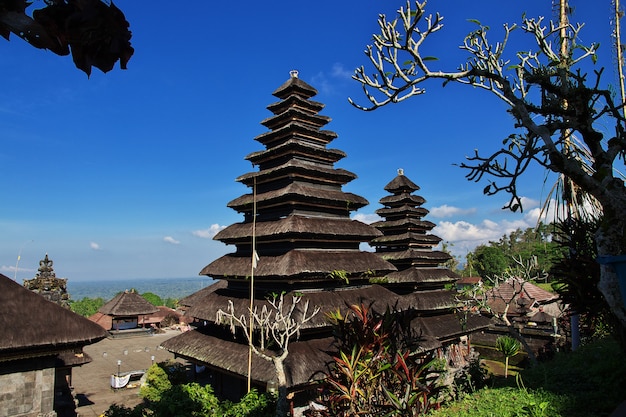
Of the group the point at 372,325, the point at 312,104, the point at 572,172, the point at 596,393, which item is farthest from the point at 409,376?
the point at 312,104

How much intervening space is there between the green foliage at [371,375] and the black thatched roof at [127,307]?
34294 mm

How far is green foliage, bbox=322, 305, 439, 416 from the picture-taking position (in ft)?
24.4

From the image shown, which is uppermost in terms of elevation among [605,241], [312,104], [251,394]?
[312,104]

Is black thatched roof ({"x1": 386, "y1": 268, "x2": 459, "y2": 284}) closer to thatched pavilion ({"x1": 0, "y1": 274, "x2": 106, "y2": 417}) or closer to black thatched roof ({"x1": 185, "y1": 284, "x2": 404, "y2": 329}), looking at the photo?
black thatched roof ({"x1": 185, "y1": 284, "x2": 404, "y2": 329})

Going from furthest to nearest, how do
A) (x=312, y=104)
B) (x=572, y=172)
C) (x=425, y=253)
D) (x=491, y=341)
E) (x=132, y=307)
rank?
(x=132, y=307) < (x=491, y=341) < (x=425, y=253) < (x=312, y=104) < (x=572, y=172)

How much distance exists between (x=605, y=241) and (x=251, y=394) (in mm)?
8237

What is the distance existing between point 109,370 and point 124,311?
12794 mm

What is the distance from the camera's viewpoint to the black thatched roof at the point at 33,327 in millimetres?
7898

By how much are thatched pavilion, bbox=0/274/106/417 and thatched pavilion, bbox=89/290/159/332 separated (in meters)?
31.4

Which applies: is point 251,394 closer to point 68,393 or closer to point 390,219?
point 68,393

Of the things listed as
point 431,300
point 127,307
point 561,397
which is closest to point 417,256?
point 431,300

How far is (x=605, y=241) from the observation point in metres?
4.59

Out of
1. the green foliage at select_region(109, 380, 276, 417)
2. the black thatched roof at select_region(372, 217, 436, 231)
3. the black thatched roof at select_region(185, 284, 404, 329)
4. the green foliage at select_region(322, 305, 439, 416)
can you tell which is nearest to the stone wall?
the green foliage at select_region(109, 380, 276, 417)

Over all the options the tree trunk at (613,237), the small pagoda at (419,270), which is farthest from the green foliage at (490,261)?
the tree trunk at (613,237)
